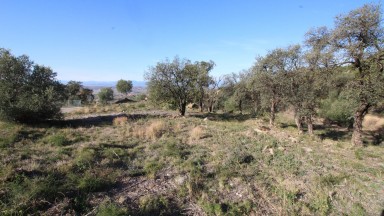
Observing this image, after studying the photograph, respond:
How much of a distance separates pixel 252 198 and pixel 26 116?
15782mm

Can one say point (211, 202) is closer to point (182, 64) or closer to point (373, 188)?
Result: point (373, 188)

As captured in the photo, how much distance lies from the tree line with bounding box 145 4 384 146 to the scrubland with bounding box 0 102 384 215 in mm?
4358

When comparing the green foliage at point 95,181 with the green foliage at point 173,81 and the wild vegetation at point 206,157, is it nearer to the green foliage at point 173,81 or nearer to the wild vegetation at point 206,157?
the wild vegetation at point 206,157

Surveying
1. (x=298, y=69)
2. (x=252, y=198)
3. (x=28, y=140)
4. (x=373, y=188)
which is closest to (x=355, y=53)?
(x=298, y=69)

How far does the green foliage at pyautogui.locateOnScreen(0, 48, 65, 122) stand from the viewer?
47.8 ft

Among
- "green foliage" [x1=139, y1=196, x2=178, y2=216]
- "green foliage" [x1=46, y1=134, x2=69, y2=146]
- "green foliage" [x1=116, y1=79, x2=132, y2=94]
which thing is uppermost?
"green foliage" [x1=116, y1=79, x2=132, y2=94]

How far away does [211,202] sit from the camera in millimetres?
6961

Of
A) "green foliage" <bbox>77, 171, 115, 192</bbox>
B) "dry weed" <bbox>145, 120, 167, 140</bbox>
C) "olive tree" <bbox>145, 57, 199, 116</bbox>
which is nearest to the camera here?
"green foliage" <bbox>77, 171, 115, 192</bbox>

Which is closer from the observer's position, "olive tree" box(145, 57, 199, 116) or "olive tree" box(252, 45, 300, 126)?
"olive tree" box(252, 45, 300, 126)

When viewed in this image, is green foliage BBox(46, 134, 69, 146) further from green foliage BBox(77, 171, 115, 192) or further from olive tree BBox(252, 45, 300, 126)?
olive tree BBox(252, 45, 300, 126)

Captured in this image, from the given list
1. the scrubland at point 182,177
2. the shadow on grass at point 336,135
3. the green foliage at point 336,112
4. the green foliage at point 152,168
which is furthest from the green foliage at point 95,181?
the green foliage at point 336,112

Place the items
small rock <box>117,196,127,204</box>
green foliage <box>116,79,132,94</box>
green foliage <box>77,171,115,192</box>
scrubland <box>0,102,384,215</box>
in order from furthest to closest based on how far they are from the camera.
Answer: green foliage <box>116,79,132,94</box> → green foliage <box>77,171,115,192</box> → small rock <box>117,196,127,204</box> → scrubland <box>0,102,384,215</box>

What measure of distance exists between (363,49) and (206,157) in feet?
39.4

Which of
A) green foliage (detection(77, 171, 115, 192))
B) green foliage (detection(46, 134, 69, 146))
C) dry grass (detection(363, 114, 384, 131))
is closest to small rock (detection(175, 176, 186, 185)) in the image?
green foliage (detection(77, 171, 115, 192))
